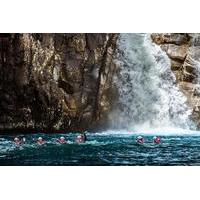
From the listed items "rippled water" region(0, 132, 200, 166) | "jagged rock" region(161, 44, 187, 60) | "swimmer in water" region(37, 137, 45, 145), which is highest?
"jagged rock" region(161, 44, 187, 60)

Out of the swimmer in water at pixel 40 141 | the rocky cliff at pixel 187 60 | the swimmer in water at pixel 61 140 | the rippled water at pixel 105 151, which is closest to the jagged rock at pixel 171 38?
the rocky cliff at pixel 187 60

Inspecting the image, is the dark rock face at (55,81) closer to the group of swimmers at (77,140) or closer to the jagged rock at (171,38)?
the group of swimmers at (77,140)

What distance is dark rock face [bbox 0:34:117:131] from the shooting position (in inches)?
274

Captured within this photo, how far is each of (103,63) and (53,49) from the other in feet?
1.61

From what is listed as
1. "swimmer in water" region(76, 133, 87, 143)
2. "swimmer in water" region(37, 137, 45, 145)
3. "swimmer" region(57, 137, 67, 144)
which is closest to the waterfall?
"swimmer in water" region(76, 133, 87, 143)

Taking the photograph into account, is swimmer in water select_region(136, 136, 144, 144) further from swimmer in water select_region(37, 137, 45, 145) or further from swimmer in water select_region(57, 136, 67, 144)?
swimmer in water select_region(37, 137, 45, 145)

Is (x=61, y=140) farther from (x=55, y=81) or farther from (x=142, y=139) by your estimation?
(x=142, y=139)

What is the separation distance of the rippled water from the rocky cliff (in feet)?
1.02

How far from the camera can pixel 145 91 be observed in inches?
274

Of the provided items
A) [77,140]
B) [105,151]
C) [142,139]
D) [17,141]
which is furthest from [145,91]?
[17,141]

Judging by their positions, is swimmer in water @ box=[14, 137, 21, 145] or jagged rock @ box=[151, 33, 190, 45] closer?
jagged rock @ box=[151, 33, 190, 45]

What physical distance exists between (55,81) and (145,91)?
86 centimetres

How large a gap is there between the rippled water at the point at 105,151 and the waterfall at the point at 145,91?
0.14 metres
